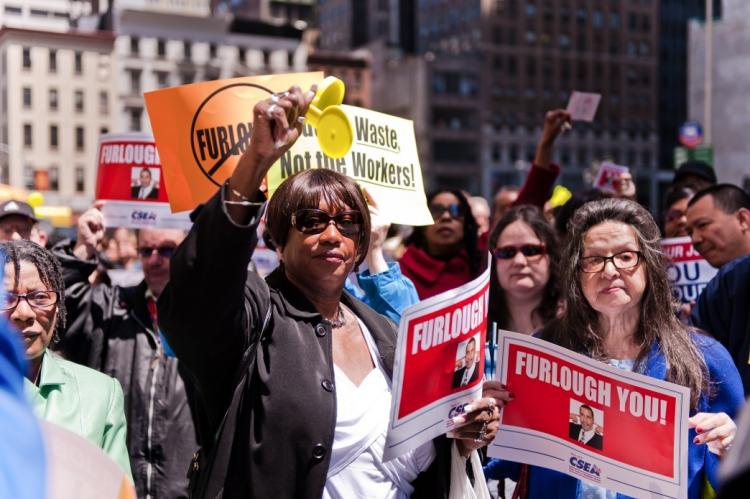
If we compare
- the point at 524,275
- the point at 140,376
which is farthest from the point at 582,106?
the point at 140,376

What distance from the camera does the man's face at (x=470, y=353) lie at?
264 cm

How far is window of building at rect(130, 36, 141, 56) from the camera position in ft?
238

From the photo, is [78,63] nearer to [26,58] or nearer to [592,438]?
[26,58]

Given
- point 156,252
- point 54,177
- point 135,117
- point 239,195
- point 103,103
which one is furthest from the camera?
point 135,117

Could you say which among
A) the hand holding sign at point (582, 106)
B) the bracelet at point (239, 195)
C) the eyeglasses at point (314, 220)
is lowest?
the eyeglasses at point (314, 220)

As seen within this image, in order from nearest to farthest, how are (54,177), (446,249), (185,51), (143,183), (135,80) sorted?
(143,183) < (446,249) < (54,177) < (135,80) < (185,51)

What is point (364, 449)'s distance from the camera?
99.8 inches

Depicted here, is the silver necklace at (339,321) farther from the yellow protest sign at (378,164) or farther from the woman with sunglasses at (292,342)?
the yellow protest sign at (378,164)

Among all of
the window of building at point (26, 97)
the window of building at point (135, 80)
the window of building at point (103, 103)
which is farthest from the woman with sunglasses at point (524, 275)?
the window of building at point (135, 80)

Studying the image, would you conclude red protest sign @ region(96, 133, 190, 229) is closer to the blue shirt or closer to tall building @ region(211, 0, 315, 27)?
the blue shirt

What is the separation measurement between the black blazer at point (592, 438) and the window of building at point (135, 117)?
2893 inches

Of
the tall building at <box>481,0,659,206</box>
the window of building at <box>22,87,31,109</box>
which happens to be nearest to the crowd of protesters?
the window of building at <box>22,87,31,109</box>

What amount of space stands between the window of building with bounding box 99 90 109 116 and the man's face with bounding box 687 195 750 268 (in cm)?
7067

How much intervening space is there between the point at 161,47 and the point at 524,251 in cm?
7282
